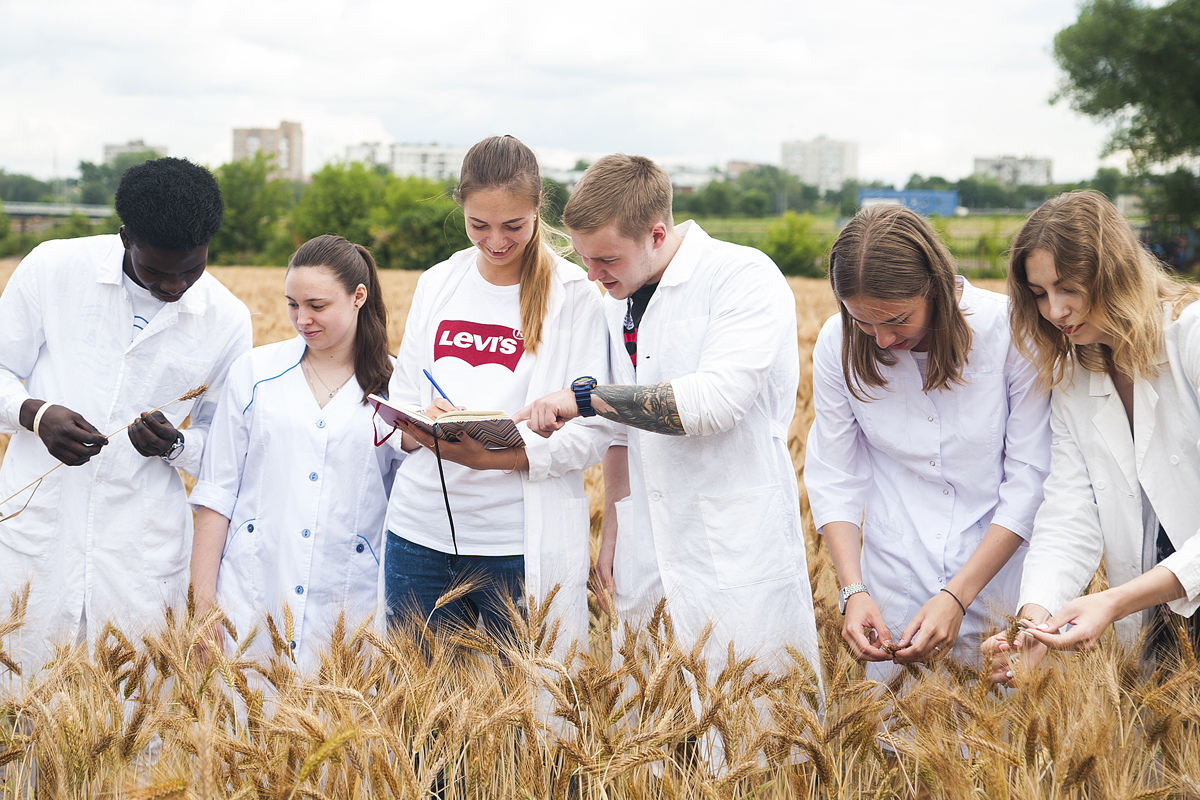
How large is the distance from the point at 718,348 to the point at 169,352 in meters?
1.89

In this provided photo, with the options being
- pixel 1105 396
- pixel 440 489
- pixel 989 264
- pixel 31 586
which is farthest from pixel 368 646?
pixel 989 264

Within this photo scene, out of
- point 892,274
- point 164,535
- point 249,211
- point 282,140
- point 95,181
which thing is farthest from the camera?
point 282,140

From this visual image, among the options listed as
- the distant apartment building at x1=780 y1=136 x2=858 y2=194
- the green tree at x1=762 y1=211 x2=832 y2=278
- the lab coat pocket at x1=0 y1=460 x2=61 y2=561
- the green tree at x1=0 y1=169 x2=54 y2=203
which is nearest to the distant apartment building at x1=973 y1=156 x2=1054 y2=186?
the distant apartment building at x1=780 y1=136 x2=858 y2=194

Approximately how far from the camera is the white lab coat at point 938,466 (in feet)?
8.59

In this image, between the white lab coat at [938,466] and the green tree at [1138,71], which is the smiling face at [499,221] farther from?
the green tree at [1138,71]

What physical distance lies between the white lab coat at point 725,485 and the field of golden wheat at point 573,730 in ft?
0.89

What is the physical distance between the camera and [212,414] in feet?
11.0

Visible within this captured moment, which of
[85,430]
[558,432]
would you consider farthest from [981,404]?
[85,430]

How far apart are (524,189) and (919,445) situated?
4.70 feet

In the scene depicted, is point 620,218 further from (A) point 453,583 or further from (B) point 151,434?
(B) point 151,434

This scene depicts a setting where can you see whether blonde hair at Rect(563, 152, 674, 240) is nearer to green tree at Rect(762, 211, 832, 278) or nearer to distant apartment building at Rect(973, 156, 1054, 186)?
green tree at Rect(762, 211, 832, 278)

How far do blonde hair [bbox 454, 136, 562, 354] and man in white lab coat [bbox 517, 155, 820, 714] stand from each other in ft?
0.89

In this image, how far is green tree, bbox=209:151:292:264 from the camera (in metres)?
64.6

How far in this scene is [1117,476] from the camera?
8.04 feet
